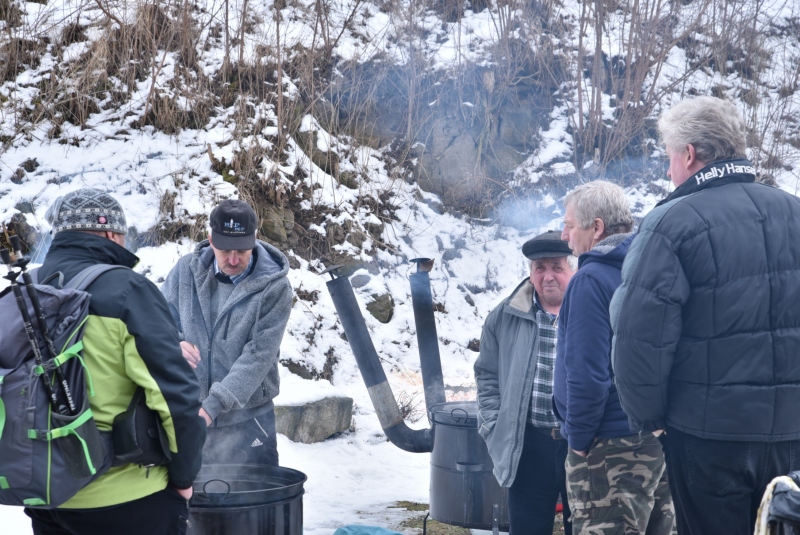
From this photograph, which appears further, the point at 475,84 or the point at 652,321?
the point at 475,84

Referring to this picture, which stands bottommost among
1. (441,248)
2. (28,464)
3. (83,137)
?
(28,464)

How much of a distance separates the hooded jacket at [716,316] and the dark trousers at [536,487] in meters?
1.11

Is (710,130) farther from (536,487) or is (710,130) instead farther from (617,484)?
(536,487)

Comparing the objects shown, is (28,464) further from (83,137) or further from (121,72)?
(121,72)

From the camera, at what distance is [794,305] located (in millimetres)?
2488

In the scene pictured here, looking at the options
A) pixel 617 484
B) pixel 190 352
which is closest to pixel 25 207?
pixel 190 352

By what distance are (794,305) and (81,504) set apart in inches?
96.0

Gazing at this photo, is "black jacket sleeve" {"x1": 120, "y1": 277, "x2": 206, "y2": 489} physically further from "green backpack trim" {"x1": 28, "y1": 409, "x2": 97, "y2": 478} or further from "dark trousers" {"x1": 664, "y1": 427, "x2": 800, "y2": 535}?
"dark trousers" {"x1": 664, "y1": 427, "x2": 800, "y2": 535}

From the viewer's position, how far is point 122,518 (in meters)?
2.39

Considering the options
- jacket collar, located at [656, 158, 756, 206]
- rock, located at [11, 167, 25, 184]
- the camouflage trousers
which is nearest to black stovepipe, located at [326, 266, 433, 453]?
the camouflage trousers

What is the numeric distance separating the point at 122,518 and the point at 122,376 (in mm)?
472

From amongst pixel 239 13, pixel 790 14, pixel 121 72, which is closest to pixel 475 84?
pixel 239 13

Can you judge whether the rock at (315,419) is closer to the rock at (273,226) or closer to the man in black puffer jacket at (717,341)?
the rock at (273,226)

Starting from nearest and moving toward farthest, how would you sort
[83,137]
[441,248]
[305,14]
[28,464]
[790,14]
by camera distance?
[28,464], [83,137], [441,248], [305,14], [790,14]
